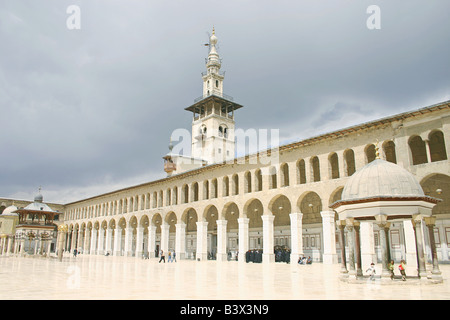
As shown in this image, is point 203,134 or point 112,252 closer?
point 112,252

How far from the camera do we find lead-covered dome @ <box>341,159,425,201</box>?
12.1m

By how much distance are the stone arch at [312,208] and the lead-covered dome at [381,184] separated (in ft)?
60.1

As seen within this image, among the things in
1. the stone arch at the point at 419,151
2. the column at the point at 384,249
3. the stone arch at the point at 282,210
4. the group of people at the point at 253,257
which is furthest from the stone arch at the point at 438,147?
the group of people at the point at 253,257

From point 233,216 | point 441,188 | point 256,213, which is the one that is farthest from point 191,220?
point 441,188

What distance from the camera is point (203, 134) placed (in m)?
55.4

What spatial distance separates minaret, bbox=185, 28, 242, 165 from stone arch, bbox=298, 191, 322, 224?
22788 millimetres

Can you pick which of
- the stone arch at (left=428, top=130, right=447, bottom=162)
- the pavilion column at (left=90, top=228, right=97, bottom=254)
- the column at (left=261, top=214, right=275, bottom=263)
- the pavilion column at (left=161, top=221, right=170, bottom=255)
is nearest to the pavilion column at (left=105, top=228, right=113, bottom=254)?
the pavilion column at (left=90, top=228, right=97, bottom=254)

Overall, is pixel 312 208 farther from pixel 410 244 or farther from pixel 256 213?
pixel 410 244

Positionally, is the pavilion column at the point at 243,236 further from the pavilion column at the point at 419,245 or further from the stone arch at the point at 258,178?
the pavilion column at the point at 419,245

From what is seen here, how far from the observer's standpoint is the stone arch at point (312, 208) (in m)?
31.1

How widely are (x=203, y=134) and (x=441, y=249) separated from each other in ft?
122

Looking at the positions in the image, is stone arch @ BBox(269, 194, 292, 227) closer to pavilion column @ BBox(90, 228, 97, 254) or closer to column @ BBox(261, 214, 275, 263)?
column @ BBox(261, 214, 275, 263)

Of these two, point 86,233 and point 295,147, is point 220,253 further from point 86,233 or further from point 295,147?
point 86,233

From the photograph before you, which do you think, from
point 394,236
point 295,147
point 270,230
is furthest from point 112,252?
point 394,236
